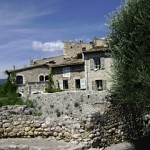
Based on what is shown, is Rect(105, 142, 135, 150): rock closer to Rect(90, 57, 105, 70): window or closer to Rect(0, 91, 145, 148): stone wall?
Rect(0, 91, 145, 148): stone wall

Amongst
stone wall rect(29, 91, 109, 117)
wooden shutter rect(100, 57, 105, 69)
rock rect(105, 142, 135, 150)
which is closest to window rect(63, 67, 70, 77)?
wooden shutter rect(100, 57, 105, 69)

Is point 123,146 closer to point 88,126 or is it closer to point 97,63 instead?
point 88,126

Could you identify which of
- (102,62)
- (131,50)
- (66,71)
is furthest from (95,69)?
(131,50)

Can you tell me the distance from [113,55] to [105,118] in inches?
127

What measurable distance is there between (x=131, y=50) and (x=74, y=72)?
3408 cm

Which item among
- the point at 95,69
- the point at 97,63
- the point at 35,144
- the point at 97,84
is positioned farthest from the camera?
the point at 97,84

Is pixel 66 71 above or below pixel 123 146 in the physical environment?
above

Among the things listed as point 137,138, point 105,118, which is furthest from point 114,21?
point 137,138

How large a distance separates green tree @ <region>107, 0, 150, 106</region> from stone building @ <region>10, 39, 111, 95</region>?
77.3ft

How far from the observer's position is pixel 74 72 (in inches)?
1986

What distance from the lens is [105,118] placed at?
18766 mm

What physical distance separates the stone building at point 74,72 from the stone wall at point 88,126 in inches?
831

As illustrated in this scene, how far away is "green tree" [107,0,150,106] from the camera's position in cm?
1598

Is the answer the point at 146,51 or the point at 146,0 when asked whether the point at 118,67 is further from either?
the point at 146,0
